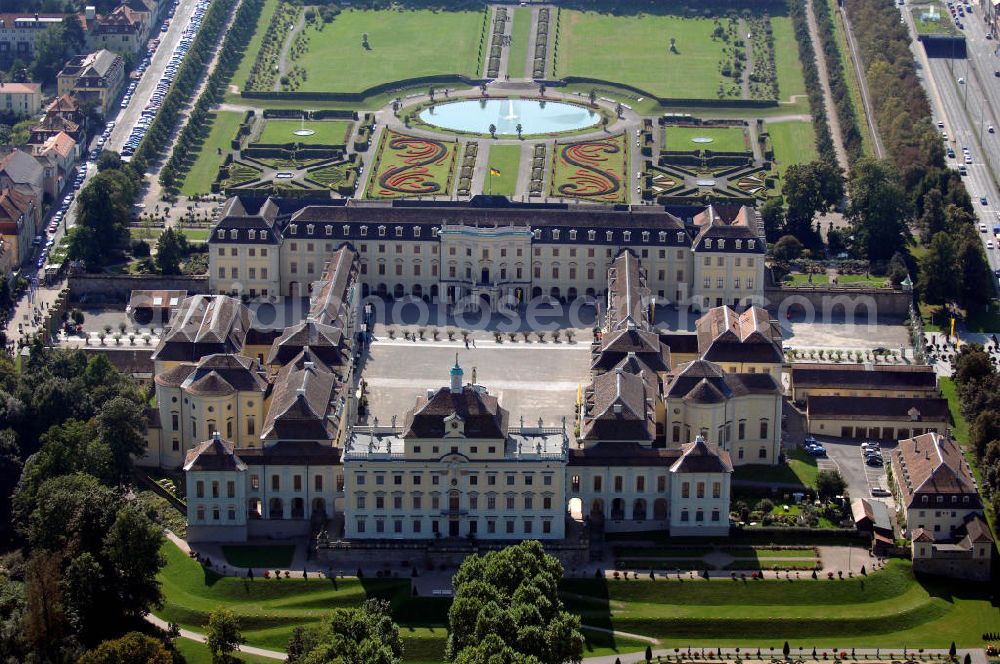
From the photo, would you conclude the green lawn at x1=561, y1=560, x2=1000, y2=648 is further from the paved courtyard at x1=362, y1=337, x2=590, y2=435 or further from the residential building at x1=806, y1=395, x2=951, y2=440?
the paved courtyard at x1=362, y1=337, x2=590, y2=435

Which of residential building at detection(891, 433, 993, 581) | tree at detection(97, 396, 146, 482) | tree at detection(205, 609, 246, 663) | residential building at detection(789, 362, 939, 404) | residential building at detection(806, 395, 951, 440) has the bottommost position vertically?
tree at detection(205, 609, 246, 663)

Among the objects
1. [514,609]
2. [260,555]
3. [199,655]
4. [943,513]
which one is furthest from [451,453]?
[943,513]

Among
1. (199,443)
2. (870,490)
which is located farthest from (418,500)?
(870,490)

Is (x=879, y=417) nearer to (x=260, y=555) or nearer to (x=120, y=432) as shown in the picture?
(x=260, y=555)

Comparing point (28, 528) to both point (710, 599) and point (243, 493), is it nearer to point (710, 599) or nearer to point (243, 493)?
point (243, 493)

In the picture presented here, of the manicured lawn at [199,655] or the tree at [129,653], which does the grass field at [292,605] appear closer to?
the manicured lawn at [199,655]

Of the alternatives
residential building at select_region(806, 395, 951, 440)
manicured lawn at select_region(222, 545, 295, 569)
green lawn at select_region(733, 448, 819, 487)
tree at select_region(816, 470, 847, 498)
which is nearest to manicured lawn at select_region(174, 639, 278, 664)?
manicured lawn at select_region(222, 545, 295, 569)
